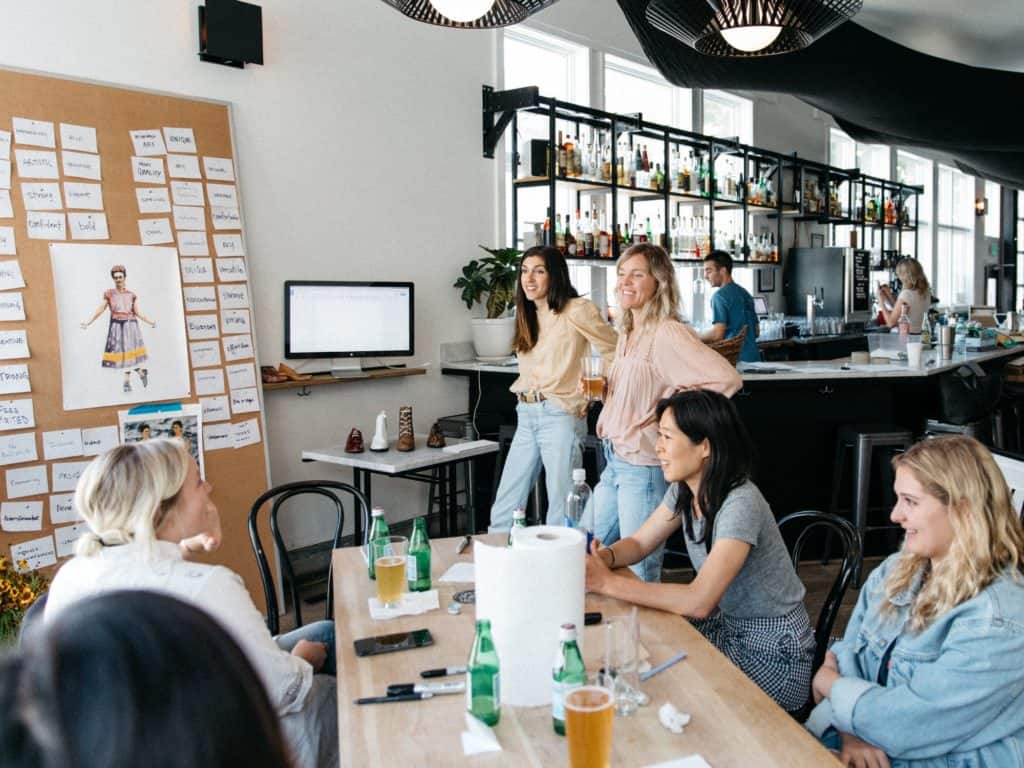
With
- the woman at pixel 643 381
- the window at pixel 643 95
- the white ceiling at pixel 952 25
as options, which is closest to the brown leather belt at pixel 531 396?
the woman at pixel 643 381

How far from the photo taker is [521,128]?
6055 millimetres

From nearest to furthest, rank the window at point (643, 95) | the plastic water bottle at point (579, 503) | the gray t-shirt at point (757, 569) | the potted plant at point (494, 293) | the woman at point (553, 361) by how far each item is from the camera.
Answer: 1. the gray t-shirt at point (757, 569)
2. the plastic water bottle at point (579, 503)
3. the woman at point (553, 361)
4. the potted plant at point (494, 293)
5. the window at point (643, 95)

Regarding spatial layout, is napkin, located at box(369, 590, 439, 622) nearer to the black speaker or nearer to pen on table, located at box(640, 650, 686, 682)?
pen on table, located at box(640, 650, 686, 682)

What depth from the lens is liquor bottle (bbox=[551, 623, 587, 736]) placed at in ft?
4.61

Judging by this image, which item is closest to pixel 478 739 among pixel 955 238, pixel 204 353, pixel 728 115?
pixel 204 353

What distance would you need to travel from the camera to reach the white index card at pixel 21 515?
3459 mm

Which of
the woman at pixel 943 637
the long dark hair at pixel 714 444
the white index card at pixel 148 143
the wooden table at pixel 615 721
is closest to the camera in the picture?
the wooden table at pixel 615 721

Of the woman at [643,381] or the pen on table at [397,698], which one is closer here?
the pen on table at [397,698]

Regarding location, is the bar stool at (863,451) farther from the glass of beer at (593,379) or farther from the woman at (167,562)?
the woman at (167,562)

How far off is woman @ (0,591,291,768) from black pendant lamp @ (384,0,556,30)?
2.24 metres

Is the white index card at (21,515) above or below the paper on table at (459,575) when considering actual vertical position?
below

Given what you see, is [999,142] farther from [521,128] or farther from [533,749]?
[533,749]

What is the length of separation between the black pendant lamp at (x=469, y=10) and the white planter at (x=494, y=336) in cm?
285

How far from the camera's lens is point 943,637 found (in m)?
1.65
